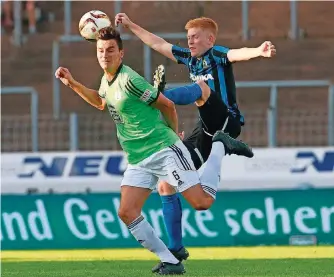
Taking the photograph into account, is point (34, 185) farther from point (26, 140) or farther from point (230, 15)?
point (230, 15)

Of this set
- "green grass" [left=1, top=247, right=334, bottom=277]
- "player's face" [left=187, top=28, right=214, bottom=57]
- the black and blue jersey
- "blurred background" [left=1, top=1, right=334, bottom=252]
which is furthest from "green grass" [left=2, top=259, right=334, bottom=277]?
"blurred background" [left=1, top=1, right=334, bottom=252]

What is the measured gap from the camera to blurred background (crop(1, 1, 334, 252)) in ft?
55.2

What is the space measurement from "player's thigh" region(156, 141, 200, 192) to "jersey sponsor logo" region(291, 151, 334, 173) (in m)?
6.48

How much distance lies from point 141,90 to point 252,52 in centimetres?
114

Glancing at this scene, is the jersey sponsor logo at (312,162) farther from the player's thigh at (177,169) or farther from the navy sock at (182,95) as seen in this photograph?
the player's thigh at (177,169)

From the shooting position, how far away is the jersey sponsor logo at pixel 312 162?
16750 mm

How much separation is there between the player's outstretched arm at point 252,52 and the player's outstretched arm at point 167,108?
0.88m

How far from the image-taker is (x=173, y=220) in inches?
444

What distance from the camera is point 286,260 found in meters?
12.7

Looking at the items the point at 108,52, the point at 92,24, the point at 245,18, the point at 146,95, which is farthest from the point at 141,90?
the point at 245,18

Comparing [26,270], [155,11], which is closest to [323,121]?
[155,11]

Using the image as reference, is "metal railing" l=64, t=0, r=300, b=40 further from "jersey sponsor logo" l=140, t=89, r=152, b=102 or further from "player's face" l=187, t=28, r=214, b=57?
"jersey sponsor logo" l=140, t=89, r=152, b=102

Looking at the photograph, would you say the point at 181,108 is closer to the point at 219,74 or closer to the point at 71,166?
the point at 71,166

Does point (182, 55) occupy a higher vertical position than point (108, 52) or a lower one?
lower
